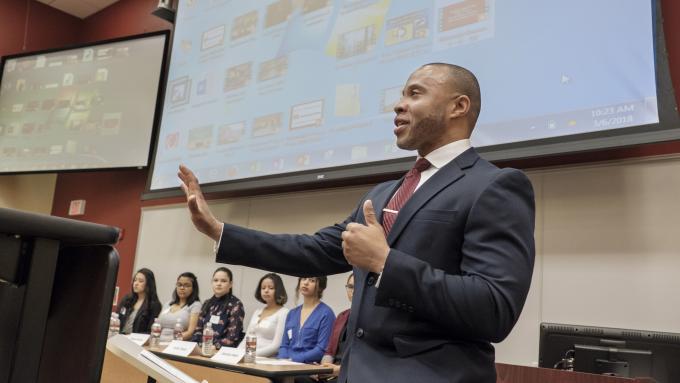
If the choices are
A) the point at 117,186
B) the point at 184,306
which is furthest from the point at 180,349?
the point at 117,186

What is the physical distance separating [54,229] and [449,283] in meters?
0.83

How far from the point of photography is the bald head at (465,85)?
1.71 metres

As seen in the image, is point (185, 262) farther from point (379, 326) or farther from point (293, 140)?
point (379, 326)

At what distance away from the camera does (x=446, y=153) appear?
1640 millimetres

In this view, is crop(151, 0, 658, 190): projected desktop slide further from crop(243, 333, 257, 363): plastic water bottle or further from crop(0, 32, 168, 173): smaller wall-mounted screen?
crop(243, 333, 257, 363): plastic water bottle

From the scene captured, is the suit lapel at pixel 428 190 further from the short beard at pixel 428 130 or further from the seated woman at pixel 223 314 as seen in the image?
the seated woman at pixel 223 314

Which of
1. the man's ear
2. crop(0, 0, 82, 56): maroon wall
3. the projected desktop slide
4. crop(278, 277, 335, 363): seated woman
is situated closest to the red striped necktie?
the man's ear

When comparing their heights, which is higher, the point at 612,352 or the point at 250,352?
the point at 612,352

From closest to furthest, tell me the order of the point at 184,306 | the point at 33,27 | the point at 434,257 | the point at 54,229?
the point at 54,229 < the point at 434,257 < the point at 184,306 < the point at 33,27

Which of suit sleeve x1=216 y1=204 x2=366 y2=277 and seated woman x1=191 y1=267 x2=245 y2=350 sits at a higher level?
suit sleeve x1=216 y1=204 x2=366 y2=277

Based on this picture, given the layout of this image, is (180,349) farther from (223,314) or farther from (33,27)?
(33,27)

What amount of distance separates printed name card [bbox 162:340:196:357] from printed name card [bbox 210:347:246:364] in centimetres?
20

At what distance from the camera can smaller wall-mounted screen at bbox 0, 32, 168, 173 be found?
6.34 m

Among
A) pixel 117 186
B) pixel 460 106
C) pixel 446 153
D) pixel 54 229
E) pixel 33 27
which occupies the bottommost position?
pixel 54 229
